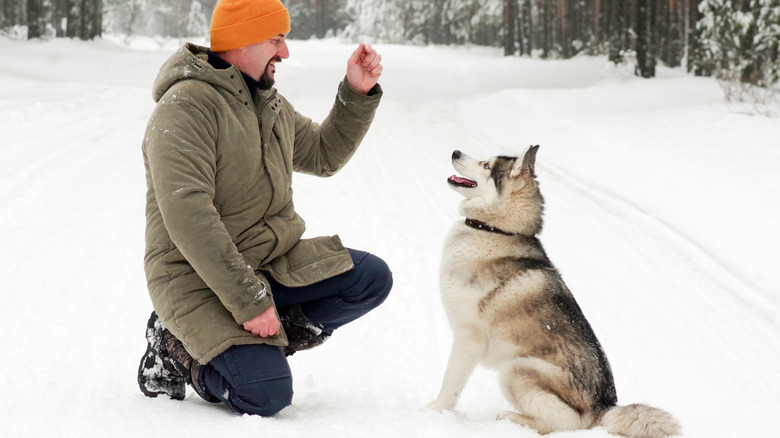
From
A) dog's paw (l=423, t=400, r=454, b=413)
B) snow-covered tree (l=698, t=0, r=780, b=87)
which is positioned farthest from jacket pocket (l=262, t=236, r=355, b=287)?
snow-covered tree (l=698, t=0, r=780, b=87)

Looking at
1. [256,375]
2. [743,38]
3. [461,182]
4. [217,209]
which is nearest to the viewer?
[256,375]

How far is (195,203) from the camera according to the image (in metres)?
2.79

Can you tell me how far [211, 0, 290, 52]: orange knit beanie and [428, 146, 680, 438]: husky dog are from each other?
1.25m

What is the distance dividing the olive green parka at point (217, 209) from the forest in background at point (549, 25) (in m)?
12.0

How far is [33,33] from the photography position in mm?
21422

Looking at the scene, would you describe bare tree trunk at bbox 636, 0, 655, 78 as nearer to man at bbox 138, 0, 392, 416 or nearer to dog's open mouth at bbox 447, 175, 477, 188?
dog's open mouth at bbox 447, 175, 477, 188

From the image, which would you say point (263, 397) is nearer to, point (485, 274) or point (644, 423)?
point (485, 274)

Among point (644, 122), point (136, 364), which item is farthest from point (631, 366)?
point (644, 122)

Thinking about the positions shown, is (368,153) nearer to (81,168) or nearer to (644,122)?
(81,168)

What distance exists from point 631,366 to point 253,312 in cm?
231

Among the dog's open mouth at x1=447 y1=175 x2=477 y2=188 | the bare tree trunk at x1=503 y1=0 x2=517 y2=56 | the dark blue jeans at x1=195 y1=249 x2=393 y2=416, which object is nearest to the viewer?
the dark blue jeans at x1=195 y1=249 x2=393 y2=416

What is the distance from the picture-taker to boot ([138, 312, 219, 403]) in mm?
3172

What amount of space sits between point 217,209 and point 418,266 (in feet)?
8.93

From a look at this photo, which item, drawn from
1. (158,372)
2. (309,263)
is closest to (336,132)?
(309,263)
